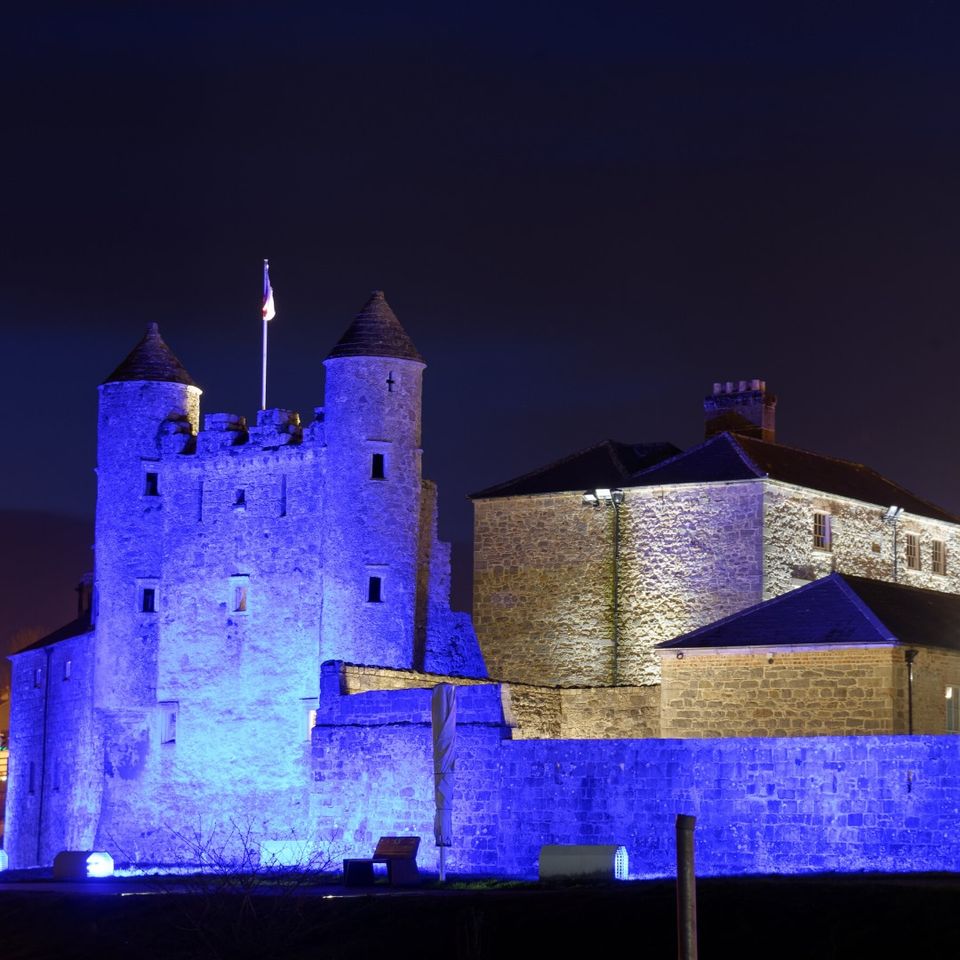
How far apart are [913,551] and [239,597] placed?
16748 mm

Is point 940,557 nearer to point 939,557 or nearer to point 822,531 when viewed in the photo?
point 939,557

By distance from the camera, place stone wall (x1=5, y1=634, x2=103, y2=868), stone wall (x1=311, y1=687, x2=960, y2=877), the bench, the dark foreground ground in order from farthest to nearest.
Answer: stone wall (x1=5, y1=634, x2=103, y2=868) < the bench < stone wall (x1=311, y1=687, x2=960, y2=877) < the dark foreground ground

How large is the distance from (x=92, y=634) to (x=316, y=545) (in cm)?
1000

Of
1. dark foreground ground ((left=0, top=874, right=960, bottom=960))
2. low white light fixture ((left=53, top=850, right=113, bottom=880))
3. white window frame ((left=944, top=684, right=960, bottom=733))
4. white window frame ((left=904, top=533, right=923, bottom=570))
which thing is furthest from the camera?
white window frame ((left=904, top=533, right=923, bottom=570))

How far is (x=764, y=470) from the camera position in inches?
2048

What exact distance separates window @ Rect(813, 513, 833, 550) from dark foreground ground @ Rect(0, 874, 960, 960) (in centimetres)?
1728

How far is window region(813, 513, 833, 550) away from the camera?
174ft

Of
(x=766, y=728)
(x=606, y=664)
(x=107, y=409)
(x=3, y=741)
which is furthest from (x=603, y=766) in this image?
(x=3, y=741)

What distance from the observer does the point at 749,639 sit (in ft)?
150

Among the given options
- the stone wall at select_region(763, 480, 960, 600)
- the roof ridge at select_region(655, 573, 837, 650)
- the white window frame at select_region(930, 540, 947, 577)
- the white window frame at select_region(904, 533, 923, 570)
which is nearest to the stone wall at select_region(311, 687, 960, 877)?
the roof ridge at select_region(655, 573, 837, 650)

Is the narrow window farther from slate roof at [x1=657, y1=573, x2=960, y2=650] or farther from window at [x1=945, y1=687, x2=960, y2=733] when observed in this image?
window at [x1=945, y1=687, x2=960, y2=733]

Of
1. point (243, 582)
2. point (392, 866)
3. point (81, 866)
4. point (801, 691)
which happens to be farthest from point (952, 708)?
point (81, 866)

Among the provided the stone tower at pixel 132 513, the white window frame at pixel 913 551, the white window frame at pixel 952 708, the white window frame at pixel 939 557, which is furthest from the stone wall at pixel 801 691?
the stone tower at pixel 132 513

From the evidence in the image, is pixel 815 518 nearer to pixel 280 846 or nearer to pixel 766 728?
pixel 766 728
